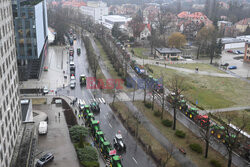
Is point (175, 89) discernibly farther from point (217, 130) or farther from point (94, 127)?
point (94, 127)

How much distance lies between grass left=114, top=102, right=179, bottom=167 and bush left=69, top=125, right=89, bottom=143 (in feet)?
30.5

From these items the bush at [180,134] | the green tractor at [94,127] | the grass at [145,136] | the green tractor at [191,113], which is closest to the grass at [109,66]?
the grass at [145,136]

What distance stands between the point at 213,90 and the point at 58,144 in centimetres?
4639

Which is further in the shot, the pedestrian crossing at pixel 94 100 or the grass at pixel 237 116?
the pedestrian crossing at pixel 94 100

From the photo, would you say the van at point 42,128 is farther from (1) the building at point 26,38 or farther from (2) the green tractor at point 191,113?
(1) the building at point 26,38

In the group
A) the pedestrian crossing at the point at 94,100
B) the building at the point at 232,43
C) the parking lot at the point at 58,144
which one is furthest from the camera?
the building at the point at 232,43

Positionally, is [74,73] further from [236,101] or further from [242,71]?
[242,71]

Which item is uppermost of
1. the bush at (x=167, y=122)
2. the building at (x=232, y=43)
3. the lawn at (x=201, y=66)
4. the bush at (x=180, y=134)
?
the building at (x=232, y=43)

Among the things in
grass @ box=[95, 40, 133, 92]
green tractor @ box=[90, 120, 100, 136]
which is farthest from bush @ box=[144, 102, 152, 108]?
green tractor @ box=[90, 120, 100, 136]

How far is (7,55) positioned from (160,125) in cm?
3085

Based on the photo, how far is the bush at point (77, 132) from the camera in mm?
46062

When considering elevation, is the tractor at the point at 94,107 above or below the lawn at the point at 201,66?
below

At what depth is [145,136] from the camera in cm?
4800

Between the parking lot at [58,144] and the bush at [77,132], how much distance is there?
1.03m
